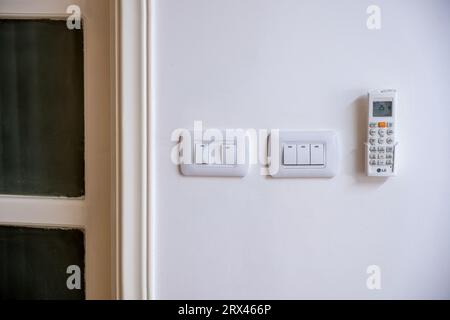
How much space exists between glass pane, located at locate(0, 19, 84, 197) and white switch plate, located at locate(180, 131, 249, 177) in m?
0.27

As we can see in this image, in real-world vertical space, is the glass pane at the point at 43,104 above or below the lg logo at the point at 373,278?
above

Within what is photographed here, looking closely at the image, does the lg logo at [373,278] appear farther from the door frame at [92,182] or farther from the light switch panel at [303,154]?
the door frame at [92,182]

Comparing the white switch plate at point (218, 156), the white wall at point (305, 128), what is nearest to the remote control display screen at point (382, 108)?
the white wall at point (305, 128)

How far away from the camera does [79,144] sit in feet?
→ 2.25

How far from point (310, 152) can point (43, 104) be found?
642 millimetres

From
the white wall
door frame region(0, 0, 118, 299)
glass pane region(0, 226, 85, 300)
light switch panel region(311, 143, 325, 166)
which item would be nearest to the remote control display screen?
the white wall

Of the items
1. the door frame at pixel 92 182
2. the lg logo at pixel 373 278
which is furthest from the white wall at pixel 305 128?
the door frame at pixel 92 182

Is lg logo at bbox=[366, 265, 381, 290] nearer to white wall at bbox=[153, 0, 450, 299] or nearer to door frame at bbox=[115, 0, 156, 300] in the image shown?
white wall at bbox=[153, 0, 450, 299]

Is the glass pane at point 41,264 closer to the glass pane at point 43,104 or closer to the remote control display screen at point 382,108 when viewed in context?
the glass pane at point 43,104

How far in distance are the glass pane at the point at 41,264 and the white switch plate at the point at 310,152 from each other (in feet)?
1.67

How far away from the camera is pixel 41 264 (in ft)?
2.32

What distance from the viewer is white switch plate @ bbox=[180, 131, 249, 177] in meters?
0.62

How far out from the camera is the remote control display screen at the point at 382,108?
60 centimetres

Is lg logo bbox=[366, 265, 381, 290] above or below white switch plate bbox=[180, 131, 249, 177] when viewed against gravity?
below
